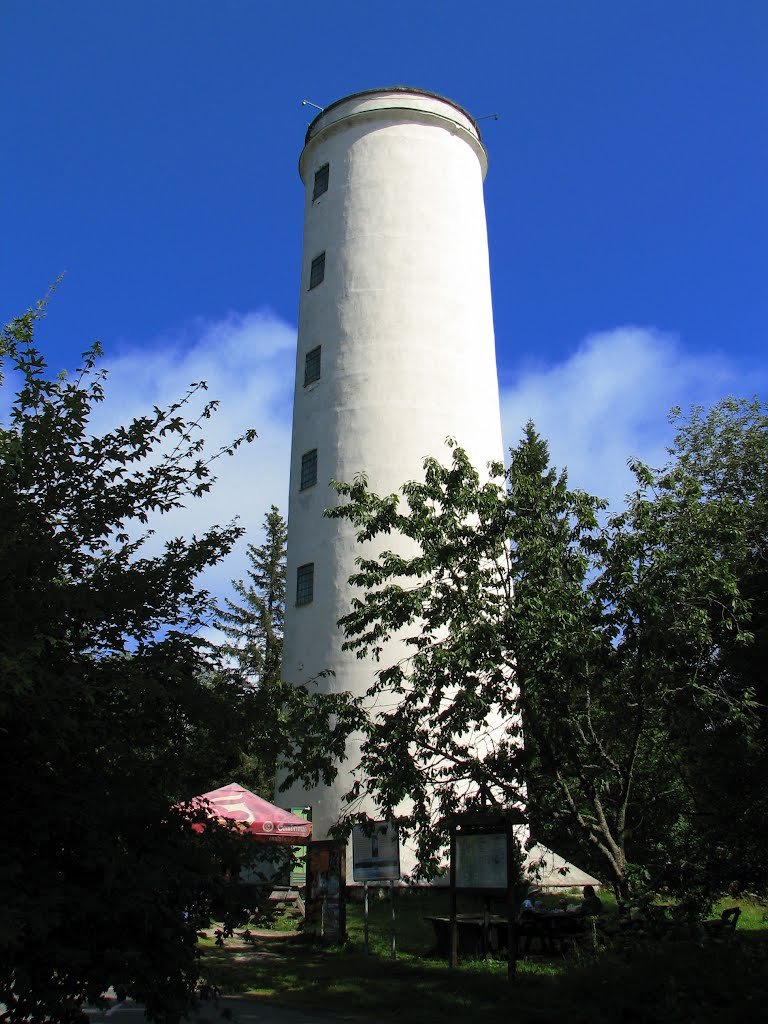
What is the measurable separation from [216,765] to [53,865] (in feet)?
4.90

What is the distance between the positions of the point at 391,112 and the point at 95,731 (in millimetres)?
25332

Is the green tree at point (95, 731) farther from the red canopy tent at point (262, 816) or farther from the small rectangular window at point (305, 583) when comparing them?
the small rectangular window at point (305, 583)

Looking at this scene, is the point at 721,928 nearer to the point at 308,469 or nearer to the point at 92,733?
the point at 92,733

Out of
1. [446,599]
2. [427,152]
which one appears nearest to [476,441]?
[427,152]

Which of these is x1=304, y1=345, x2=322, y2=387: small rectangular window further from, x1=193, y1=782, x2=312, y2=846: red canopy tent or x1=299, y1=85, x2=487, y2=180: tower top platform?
x1=193, y1=782, x2=312, y2=846: red canopy tent

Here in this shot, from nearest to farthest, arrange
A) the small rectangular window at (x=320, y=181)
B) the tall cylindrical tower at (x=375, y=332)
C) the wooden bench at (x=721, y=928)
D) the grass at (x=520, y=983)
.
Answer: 1. the grass at (x=520, y=983)
2. the wooden bench at (x=721, y=928)
3. the tall cylindrical tower at (x=375, y=332)
4. the small rectangular window at (x=320, y=181)

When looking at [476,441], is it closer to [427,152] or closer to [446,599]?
[427,152]

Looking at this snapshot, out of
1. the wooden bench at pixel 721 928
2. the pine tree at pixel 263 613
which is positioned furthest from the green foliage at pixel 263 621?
the wooden bench at pixel 721 928

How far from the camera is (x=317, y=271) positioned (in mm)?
26312

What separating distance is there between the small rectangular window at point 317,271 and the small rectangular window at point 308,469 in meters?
5.56

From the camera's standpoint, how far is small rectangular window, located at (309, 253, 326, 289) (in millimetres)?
26042

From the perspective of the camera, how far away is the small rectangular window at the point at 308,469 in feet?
78.0

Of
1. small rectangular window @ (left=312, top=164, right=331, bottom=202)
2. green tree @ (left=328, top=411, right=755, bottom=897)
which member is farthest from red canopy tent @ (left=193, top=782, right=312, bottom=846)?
small rectangular window @ (left=312, top=164, right=331, bottom=202)

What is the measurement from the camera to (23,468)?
6.78 meters
